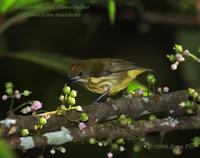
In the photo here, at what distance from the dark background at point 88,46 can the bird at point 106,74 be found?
5.11ft

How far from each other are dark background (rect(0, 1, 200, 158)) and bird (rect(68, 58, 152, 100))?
5.11 feet

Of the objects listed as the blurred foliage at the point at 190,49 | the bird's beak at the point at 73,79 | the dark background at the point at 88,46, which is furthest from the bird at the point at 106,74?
the dark background at the point at 88,46

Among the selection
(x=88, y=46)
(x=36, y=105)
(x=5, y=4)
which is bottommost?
(x=88, y=46)

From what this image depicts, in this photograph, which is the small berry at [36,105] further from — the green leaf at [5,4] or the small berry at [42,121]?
the green leaf at [5,4]

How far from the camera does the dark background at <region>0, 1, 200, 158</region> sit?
4.89 m

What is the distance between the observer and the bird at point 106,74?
316cm

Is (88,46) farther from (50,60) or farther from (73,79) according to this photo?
(73,79)

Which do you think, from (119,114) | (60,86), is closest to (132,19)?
(60,86)

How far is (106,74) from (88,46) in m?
2.15

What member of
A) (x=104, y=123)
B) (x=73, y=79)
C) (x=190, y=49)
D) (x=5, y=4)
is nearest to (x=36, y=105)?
(x=104, y=123)

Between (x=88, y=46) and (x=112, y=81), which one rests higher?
(x=112, y=81)

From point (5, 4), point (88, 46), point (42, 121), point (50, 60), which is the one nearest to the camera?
point (42, 121)

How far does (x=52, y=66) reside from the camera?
3848 millimetres

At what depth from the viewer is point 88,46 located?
17.4 ft
